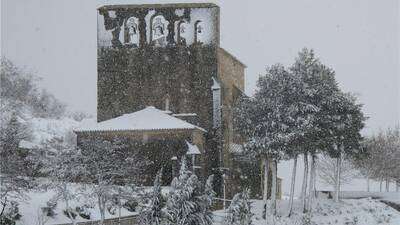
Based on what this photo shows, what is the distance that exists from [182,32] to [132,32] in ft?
12.0

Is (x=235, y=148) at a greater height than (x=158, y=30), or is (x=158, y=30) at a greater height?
(x=158, y=30)

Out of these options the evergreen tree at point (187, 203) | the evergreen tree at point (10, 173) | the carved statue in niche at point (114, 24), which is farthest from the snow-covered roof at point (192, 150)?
the evergreen tree at point (187, 203)

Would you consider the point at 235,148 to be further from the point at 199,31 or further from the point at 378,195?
the point at 378,195

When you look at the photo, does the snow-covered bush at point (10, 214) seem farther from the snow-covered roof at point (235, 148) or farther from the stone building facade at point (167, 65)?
the snow-covered roof at point (235, 148)

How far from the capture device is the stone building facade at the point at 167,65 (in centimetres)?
5172

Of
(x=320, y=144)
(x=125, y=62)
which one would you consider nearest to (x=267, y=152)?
(x=320, y=144)

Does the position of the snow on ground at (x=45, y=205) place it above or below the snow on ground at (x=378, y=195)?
above

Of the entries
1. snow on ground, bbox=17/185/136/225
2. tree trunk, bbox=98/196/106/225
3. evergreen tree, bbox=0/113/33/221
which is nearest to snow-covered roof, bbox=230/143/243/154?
snow on ground, bbox=17/185/136/225

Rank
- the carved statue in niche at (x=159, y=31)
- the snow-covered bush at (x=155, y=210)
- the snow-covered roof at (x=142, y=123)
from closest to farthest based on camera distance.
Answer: the snow-covered bush at (x=155, y=210)
the snow-covered roof at (x=142, y=123)
the carved statue in niche at (x=159, y=31)

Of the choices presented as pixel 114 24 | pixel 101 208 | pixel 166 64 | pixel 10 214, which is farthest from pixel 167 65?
pixel 10 214

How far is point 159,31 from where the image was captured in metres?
52.0

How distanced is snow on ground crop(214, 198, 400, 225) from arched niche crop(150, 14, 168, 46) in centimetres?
1365

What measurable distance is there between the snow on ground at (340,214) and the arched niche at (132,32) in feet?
48.6

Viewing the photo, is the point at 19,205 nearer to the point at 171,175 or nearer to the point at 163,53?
the point at 171,175
